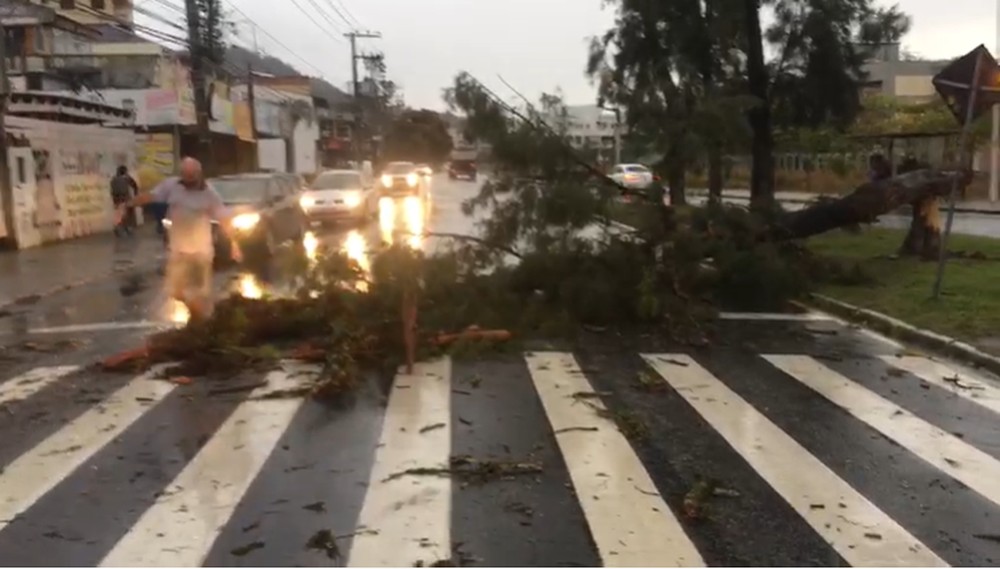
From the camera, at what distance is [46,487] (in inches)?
272

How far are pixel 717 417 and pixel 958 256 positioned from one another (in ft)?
42.4

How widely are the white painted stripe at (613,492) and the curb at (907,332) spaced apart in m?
4.06

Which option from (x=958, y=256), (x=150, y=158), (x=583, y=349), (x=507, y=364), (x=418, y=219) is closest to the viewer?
(x=507, y=364)

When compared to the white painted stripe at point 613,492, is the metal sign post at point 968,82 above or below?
above

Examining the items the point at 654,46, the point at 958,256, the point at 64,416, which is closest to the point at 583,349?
the point at 64,416

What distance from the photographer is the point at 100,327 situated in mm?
13867

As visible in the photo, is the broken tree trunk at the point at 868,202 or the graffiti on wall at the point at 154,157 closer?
the broken tree trunk at the point at 868,202

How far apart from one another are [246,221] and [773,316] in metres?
10.8

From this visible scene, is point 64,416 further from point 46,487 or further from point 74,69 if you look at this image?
point 74,69

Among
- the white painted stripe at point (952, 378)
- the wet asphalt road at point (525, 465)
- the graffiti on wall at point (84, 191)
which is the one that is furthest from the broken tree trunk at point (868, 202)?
the graffiti on wall at point (84, 191)

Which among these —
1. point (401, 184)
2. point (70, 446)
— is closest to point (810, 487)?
point (70, 446)

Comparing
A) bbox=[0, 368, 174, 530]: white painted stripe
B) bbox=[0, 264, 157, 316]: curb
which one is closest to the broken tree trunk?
bbox=[0, 368, 174, 530]: white painted stripe

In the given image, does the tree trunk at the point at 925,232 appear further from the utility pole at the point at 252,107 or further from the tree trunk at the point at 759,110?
the utility pole at the point at 252,107

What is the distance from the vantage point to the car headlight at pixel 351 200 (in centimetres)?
3225
